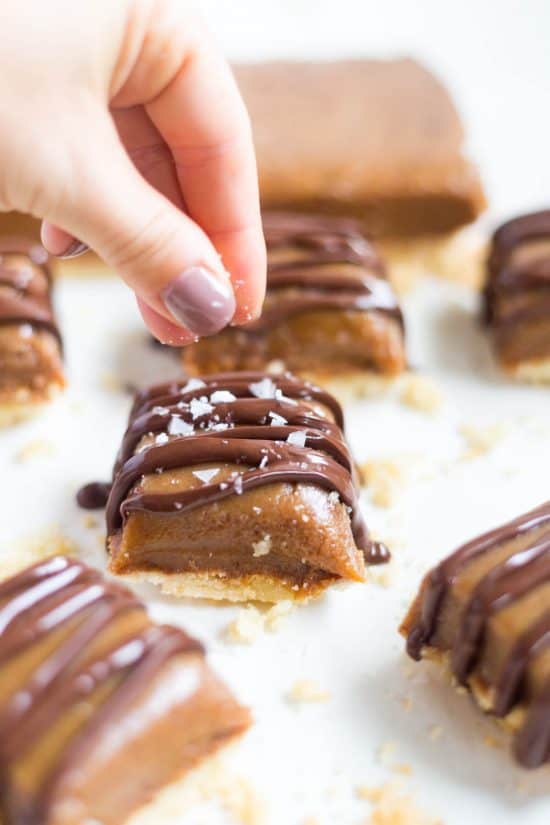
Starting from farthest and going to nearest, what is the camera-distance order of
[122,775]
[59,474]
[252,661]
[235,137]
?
[59,474]
[252,661]
[235,137]
[122,775]

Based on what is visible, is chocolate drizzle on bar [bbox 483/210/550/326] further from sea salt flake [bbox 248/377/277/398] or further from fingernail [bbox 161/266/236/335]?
fingernail [bbox 161/266/236/335]

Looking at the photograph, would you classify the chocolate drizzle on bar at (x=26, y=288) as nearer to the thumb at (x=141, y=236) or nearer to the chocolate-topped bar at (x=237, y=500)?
the chocolate-topped bar at (x=237, y=500)

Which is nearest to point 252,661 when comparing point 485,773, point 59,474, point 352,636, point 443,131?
point 352,636

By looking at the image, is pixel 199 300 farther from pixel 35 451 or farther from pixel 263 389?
pixel 35 451

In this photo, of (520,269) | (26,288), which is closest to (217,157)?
(26,288)

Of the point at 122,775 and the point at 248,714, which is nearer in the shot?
the point at 122,775

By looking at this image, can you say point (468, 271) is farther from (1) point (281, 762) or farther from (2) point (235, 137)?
(1) point (281, 762)
